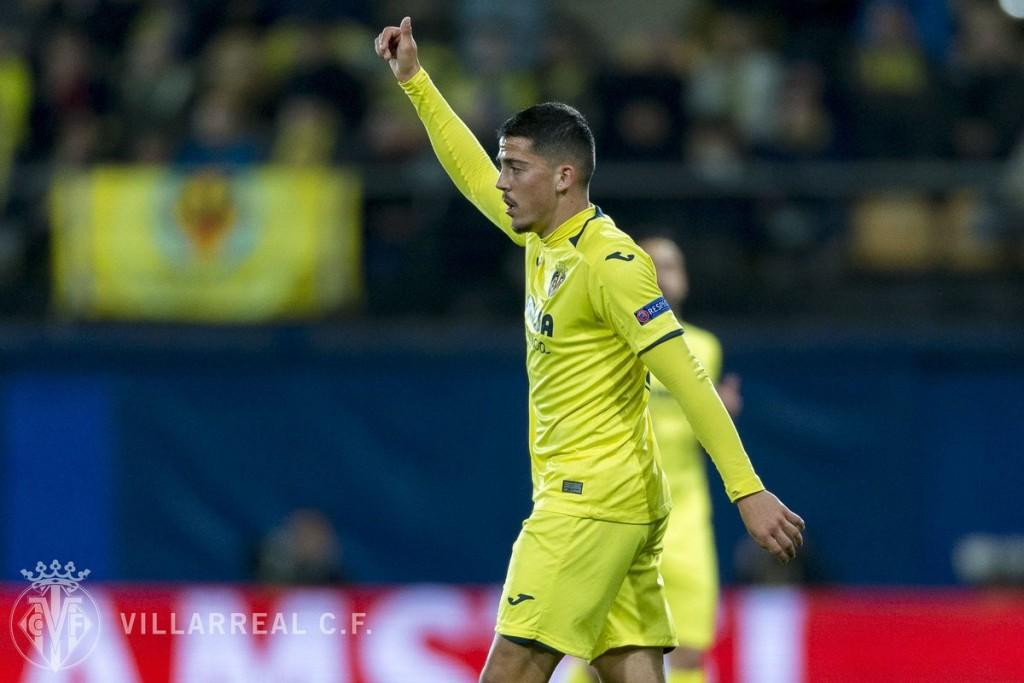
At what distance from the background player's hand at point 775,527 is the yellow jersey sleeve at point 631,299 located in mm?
544

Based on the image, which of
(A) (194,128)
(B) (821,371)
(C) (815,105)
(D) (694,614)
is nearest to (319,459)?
(A) (194,128)

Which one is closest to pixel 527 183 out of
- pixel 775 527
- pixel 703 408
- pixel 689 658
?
pixel 703 408

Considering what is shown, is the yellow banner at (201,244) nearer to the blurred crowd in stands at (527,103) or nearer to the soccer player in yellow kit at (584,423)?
the blurred crowd in stands at (527,103)

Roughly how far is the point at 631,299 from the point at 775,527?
760 mm

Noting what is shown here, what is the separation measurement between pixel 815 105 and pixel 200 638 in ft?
20.4

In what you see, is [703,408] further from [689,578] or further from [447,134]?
[689,578]

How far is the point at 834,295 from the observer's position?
38.5 feet

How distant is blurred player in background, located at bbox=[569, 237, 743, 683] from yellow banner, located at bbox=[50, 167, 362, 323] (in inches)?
175

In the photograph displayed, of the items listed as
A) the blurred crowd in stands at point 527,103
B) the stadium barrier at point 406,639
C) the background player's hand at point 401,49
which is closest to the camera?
the background player's hand at point 401,49

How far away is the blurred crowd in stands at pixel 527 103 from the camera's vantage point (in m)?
11.8

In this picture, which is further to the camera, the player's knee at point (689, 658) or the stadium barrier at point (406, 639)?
the stadium barrier at point (406, 639)

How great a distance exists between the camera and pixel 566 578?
520 cm

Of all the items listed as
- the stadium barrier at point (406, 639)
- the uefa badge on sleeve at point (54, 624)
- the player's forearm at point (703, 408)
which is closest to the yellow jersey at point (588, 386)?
the player's forearm at point (703, 408)

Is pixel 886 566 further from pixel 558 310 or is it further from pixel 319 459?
pixel 558 310
